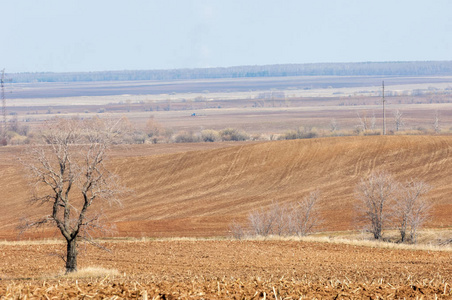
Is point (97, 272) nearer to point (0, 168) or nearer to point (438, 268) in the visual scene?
point (438, 268)

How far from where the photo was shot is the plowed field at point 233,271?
30.0ft

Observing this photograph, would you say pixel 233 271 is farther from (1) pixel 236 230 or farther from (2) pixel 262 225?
(1) pixel 236 230

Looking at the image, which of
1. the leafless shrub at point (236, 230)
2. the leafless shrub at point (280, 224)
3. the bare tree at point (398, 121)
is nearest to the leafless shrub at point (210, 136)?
the bare tree at point (398, 121)

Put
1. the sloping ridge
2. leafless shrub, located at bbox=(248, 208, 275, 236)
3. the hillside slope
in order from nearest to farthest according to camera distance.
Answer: leafless shrub, located at bbox=(248, 208, 275, 236)
the hillside slope
the sloping ridge

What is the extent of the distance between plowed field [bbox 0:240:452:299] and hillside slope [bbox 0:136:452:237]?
13475 mm

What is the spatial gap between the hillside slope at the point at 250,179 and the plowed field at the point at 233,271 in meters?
13.5

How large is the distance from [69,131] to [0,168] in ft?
139

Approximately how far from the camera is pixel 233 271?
712 inches

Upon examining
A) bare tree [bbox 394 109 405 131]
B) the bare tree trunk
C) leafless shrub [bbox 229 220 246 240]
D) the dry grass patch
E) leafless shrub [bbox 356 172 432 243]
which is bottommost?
leafless shrub [bbox 229 220 246 240]

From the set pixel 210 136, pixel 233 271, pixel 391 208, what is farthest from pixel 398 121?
pixel 233 271

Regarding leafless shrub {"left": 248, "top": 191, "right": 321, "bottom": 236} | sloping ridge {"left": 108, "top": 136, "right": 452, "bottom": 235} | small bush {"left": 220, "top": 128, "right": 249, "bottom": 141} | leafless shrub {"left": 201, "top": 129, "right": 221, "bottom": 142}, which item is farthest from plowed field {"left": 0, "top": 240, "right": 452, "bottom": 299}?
small bush {"left": 220, "top": 128, "right": 249, "bottom": 141}

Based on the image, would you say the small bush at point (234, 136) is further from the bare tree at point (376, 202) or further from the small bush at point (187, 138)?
the bare tree at point (376, 202)

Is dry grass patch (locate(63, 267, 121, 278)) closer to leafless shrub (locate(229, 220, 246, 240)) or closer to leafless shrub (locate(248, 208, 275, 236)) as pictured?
leafless shrub (locate(229, 220, 246, 240))

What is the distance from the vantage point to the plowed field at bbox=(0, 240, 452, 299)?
9.16m
